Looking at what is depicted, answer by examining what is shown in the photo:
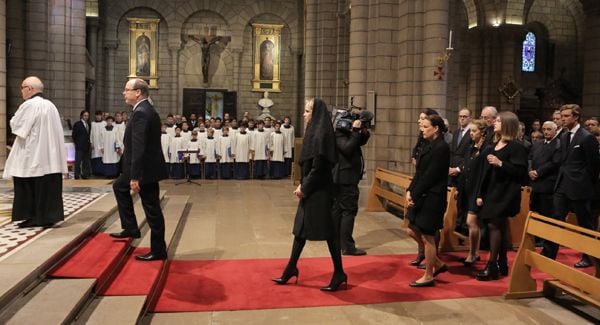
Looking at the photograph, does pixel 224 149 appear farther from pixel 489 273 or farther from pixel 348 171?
pixel 489 273

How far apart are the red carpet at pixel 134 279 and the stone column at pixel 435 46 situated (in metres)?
6.27

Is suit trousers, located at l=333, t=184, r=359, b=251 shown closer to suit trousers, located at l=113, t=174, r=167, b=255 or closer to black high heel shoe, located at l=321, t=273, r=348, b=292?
black high heel shoe, located at l=321, t=273, r=348, b=292

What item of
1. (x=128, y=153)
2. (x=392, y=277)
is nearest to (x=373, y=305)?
(x=392, y=277)

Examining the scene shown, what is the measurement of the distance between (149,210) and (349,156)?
96.5 inches

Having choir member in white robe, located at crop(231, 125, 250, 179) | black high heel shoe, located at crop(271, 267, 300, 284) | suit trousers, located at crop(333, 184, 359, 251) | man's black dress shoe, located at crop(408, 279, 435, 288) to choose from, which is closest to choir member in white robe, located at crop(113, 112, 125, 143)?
choir member in white robe, located at crop(231, 125, 250, 179)

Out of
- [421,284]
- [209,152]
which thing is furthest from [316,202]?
[209,152]

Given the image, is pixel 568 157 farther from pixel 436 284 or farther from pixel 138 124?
pixel 138 124

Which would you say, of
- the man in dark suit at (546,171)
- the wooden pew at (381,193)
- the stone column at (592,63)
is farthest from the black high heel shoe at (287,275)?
the stone column at (592,63)

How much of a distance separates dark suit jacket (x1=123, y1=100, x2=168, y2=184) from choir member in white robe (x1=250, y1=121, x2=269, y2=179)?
404 inches

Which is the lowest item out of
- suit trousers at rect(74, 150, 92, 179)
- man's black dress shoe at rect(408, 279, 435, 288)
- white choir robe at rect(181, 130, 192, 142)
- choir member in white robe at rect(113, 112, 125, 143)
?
man's black dress shoe at rect(408, 279, 435, 288)

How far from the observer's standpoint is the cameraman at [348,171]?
21.6 ft

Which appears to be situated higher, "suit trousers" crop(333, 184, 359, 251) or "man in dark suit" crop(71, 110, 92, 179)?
"man in dark suit" crop(71, 110, 92, 179)

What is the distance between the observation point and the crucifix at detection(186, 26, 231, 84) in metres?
22.9

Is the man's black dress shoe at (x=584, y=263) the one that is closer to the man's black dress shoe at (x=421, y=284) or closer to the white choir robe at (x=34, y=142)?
the man's black dress shoe at (x=421, y=284)
